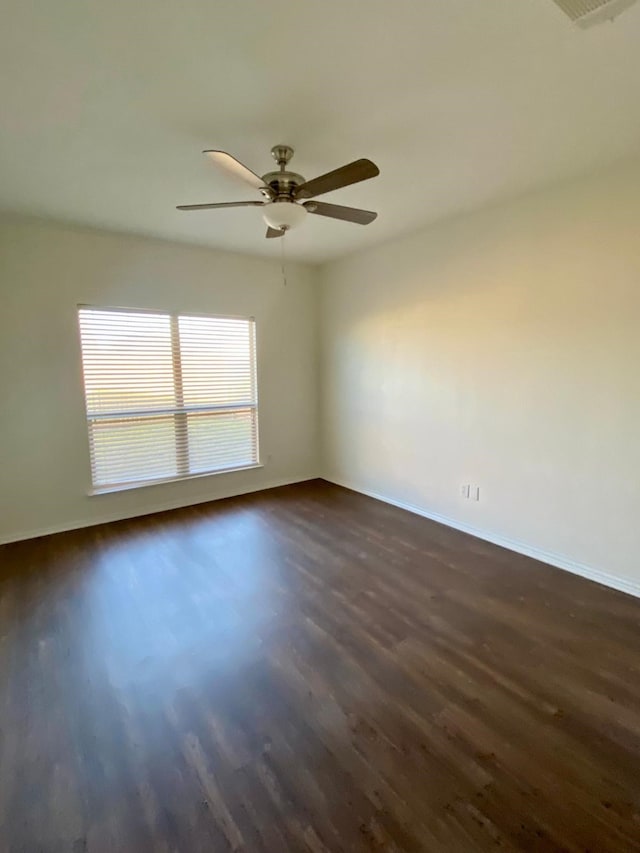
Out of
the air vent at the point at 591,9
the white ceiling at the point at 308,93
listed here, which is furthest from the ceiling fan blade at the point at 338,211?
the air vent at the point at 591,9

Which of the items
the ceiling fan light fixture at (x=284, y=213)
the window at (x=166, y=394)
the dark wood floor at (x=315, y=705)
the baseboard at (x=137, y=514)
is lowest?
the dark wood floor at (x=315, y=705)

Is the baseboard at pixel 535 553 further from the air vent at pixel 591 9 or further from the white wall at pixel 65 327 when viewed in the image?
the air vent at pixel 591 9

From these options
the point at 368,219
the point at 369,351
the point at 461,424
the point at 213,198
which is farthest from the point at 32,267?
the point at 461,424

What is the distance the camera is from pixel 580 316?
2.79 m

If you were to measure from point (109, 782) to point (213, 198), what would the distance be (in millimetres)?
3211

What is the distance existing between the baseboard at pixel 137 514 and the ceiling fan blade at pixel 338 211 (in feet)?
10.4

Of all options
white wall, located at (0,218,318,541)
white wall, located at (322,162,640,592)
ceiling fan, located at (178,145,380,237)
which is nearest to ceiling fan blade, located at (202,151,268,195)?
ceiling fan, located at (178,145,380,237)

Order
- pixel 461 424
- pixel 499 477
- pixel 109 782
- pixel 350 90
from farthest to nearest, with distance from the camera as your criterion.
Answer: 1. pixel 461 424
2. pixel 499 477
3. pixel 350 90
4. pixel 109 782

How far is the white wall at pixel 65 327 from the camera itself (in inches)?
134

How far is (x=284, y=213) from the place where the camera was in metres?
A: 2.27

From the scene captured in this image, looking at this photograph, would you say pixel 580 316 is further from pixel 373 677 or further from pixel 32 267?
pixel 32 267

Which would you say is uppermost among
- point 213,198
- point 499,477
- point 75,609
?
point 213,198

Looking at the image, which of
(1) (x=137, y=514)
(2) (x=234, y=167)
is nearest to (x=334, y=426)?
(1) (x=137, y=514)

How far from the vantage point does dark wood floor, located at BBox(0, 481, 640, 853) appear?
53.4 inches
